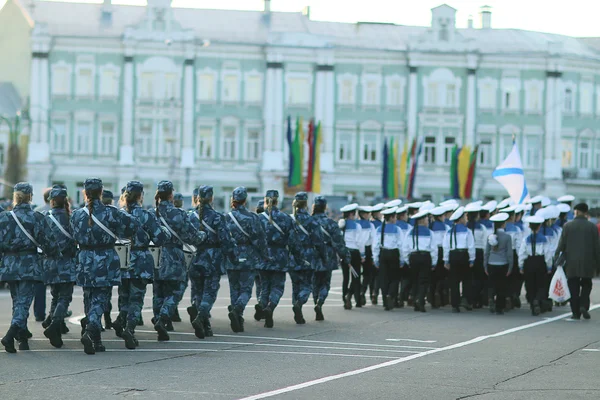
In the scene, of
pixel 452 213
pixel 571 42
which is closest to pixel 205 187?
pixel 452 213

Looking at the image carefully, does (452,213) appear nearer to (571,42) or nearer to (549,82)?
(549,82)

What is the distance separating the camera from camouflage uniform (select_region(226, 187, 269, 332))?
1673 cm

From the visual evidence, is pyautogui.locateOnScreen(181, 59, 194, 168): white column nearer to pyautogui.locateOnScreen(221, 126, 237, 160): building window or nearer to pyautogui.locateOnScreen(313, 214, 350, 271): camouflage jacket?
pyautogui.locateOnScreen(221, 126, 237, 160): building window

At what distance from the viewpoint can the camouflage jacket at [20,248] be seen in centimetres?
1398

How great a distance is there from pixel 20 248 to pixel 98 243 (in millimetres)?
975

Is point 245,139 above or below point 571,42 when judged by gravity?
below

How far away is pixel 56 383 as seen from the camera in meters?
11.2

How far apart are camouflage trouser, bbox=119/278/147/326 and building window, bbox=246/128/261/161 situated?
48.9m

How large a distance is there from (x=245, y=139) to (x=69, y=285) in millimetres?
49224

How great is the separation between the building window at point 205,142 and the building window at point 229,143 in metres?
0.70

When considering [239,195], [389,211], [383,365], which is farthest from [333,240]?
[383,365]

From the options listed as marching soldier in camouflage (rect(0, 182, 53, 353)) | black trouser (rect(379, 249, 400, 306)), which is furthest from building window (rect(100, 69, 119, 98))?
marching soldier in camouflage (rect(0, 182, 53, 353))

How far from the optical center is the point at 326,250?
746 inches

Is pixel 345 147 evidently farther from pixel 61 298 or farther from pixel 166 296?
pixel 61 298
